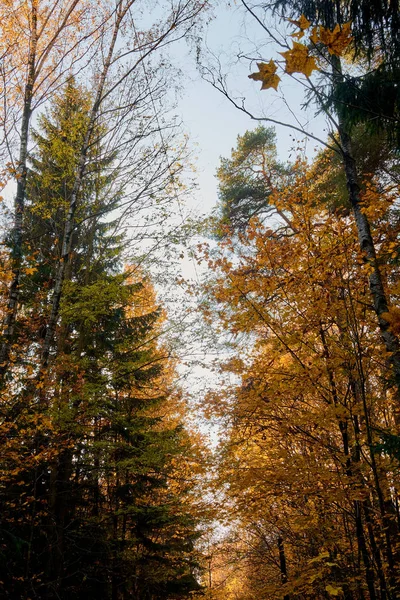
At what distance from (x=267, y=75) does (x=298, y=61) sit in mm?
120

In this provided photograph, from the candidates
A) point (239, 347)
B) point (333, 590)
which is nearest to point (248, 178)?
point (239, 347)

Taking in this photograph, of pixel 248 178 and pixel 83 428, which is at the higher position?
pixel 248 178

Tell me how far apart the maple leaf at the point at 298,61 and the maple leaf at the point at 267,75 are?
0.06 metres

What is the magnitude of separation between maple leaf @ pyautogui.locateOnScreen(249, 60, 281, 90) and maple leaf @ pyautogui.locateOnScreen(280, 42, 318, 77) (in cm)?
6

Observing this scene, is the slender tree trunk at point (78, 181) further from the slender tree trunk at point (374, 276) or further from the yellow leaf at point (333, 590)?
the yellow leaf at point (333, 590)

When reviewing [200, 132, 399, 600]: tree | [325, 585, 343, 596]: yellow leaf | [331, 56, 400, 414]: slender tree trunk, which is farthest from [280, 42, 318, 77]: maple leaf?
[325, 585, 343, 596]: yellow leaf

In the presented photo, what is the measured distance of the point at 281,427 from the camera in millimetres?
5133

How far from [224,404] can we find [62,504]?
14.0 feet

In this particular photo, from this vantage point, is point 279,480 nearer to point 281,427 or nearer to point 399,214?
point 281,427

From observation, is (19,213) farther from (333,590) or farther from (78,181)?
(333,590)

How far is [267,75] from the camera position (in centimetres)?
152

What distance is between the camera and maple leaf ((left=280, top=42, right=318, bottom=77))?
146 cm

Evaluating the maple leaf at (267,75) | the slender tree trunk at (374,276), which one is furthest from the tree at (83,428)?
the maple leaf at (267,75)

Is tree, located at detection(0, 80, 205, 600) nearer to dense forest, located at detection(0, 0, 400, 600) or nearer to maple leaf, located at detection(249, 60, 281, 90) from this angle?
dense forest, located at detection(0, 0, 400, 600)
